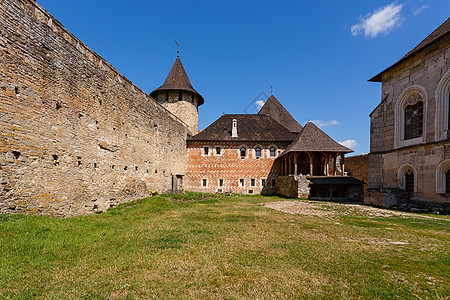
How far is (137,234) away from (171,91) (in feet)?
71.3

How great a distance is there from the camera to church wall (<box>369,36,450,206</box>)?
37.0 feet

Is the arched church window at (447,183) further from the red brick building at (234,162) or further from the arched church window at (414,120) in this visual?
the red brick building at (234,162)

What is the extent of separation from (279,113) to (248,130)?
7.55 m

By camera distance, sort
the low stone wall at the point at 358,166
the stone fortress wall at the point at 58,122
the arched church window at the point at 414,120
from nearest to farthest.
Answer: the stone fortress wall at the point at 58,122
the arched church window at the point at 414,120
the low stone wall at the point at 358,166

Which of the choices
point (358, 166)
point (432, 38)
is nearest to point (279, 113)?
point (358, 166)

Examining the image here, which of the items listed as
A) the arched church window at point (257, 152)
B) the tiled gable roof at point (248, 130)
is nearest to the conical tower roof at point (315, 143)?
the tiled gable roof at point (248, 130)

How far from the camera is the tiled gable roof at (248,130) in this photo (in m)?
23.4

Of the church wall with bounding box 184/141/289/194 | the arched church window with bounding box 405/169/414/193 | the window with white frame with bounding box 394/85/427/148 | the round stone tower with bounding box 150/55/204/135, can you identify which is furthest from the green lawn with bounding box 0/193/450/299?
the round stone tower with bounding box 150/55/204/135

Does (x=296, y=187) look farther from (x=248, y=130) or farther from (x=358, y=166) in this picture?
(x=358, y=166)

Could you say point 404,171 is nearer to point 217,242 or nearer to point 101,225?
point 217,242

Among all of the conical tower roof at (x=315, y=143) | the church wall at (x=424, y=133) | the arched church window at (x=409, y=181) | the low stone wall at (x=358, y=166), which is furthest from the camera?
the low stone wall at (x=358, y=166)

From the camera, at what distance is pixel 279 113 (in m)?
29.8

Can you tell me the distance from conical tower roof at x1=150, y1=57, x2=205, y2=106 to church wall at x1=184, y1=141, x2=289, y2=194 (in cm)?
658

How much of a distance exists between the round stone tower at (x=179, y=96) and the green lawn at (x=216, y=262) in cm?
1964
